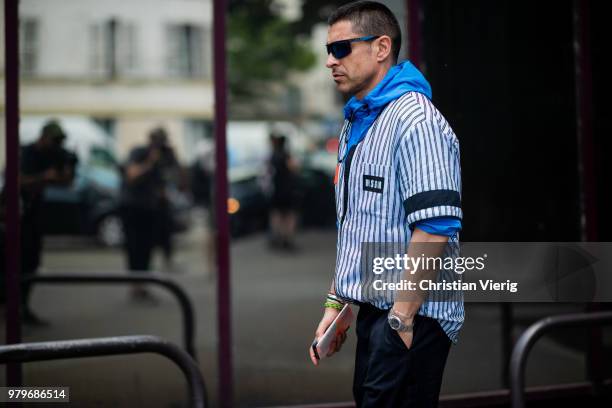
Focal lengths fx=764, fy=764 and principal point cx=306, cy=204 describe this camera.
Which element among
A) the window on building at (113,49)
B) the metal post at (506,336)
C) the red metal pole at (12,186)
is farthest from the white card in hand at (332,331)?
the window on building at (113,49)

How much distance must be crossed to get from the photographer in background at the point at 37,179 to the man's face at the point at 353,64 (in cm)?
237

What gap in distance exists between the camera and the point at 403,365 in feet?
7.61

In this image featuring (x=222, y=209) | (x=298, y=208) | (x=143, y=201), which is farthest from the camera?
(x=298, y=208)

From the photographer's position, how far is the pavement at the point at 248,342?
480 cm

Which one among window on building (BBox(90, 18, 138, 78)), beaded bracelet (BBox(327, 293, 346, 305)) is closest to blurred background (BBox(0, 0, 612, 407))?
beaded bracelet (BBox(327, 293, 346, 305))

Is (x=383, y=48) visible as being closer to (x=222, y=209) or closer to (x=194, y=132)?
(x=222, y=209)

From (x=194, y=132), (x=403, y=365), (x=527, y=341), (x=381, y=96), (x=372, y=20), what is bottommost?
(x=527, y=341)

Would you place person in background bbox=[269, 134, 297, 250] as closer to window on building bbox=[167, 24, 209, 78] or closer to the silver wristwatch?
the silver wristwatch

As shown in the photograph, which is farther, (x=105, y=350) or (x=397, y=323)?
(x=105, y=350)

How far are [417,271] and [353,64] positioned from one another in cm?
70

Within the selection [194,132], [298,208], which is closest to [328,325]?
[298,208]

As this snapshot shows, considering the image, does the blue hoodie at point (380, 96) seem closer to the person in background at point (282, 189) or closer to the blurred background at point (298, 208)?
the blurred background at point (298, 208)

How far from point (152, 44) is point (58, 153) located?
19.3 m

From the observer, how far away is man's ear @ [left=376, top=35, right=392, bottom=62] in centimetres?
242
